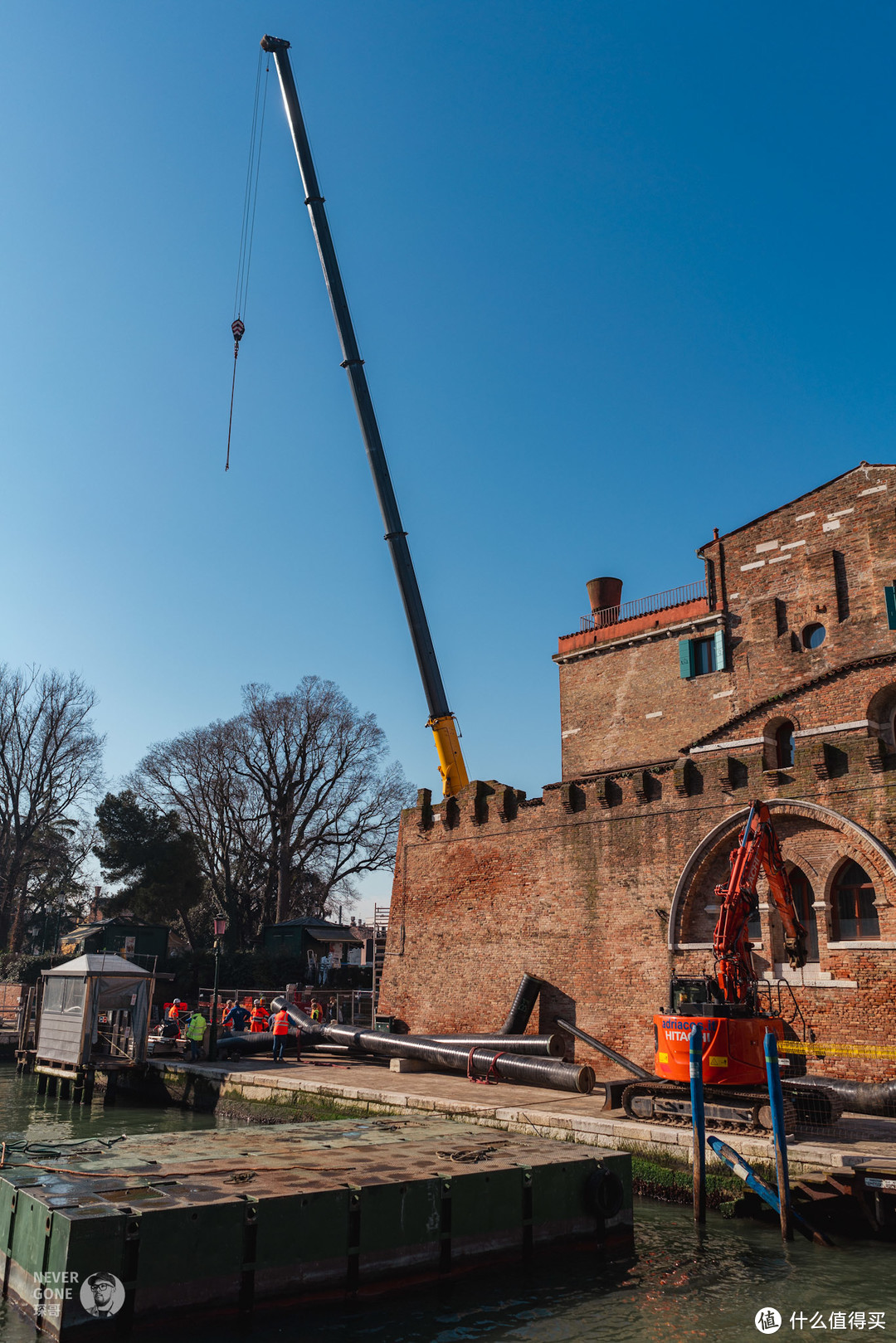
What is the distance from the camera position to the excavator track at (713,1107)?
1173 cm

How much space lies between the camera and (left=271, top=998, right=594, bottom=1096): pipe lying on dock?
1612cm

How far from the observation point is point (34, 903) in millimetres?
42312

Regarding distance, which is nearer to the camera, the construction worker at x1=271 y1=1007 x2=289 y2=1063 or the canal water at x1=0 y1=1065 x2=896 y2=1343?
the canal water at x1=0 y1=1065 x2=896 y2=1343

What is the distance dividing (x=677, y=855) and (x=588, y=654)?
12.5m

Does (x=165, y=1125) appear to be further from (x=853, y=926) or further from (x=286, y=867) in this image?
(x=286, y=867)

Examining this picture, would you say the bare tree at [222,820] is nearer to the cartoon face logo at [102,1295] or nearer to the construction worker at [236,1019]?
the construction worker at [236,1019]

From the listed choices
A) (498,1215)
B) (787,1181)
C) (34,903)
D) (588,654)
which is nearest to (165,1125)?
(498,1215)

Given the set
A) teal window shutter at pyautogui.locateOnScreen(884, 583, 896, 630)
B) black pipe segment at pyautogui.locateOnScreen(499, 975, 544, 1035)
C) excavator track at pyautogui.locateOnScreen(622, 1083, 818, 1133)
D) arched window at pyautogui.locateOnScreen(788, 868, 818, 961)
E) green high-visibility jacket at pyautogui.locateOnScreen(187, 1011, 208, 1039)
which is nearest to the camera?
excavator track at pyautogui.locateOnScreen(622, 1083, 818, 1133)

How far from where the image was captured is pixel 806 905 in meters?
17.2

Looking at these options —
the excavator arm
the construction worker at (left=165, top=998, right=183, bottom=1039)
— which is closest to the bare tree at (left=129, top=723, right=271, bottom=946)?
the construction worker at (left=165, top=998, right=183, bottom=1039)

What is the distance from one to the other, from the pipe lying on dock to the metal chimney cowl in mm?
16192

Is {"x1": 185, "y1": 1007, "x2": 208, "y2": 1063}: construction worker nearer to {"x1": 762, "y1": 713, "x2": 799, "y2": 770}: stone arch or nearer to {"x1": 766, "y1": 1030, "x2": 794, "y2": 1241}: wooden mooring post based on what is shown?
{"x1": 762, "y1": 713, "x2": 799, "y2": 770}: stone arch

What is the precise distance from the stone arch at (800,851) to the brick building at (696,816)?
0.12 ft

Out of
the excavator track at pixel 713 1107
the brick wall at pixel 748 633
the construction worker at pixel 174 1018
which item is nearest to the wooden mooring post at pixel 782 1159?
the excavator track at pixel 713 1107
